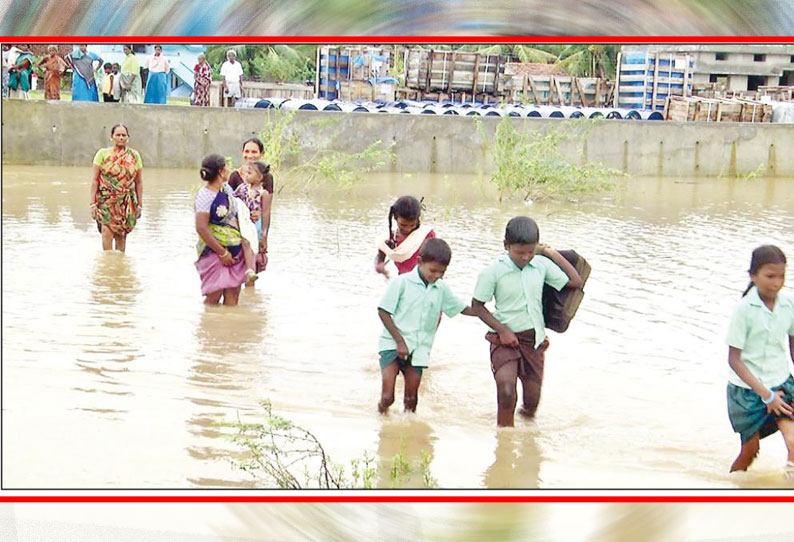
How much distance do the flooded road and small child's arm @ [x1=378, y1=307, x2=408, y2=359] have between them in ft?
1.18

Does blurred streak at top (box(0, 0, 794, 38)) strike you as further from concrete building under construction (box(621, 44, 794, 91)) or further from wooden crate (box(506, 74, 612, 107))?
concrete building under construction (box(621, 44, 794, 91))

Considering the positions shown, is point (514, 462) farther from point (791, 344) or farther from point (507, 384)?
point (791, 344)

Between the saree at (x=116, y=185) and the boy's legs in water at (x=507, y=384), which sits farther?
the saree at (x=116, y=185)

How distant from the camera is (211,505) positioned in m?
2.74

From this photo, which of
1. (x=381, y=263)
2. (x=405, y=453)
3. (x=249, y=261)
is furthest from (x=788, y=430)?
(x=249, y=261)

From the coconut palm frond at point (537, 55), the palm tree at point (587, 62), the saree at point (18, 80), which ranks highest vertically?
the coconut palm frond at point (537, 55)

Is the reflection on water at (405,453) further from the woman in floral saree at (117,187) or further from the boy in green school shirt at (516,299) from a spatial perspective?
the woman in floral saree at (117,187)

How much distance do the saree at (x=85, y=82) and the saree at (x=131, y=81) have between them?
397mm

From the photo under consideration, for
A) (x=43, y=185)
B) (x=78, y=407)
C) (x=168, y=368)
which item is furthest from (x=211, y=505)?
(x=43, y=185)

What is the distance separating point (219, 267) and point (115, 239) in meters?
2.33

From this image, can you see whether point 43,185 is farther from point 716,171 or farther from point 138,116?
point 716,171

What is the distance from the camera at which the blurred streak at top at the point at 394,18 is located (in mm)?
2654

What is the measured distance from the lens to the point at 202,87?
15.0 meters

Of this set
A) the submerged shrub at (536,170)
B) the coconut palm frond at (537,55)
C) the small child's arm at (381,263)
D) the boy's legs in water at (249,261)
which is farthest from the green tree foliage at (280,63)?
the small child's arm at (381,263)
